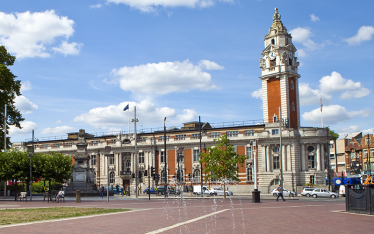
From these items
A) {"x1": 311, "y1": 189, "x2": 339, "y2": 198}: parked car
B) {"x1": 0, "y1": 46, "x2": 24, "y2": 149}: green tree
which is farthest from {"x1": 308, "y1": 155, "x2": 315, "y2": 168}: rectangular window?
{"x1": 0, "y1": 46, "x2": 24, "y2": 149}: green tree

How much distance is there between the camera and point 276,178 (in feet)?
224

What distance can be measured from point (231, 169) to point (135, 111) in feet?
51.3

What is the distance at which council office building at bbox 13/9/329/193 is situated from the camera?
6812cm

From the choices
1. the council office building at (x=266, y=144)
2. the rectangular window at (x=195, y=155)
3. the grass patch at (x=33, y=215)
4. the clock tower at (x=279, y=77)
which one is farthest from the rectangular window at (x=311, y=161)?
the grass patch at (x=33, y=215)

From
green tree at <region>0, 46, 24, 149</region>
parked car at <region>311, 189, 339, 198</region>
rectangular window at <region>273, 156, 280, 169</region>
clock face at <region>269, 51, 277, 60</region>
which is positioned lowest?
parked car at <region>311, 189, 339, 198</region>

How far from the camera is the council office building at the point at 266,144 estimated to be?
68125 millimetres

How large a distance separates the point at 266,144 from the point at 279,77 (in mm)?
12852

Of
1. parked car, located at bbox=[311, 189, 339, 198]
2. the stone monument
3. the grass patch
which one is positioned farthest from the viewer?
parked car, located at bbox=[311, 189, 339, 198]

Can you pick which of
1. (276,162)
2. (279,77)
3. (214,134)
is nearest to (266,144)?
(276,162)

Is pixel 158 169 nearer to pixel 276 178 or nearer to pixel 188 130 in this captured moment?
pixel 188 130

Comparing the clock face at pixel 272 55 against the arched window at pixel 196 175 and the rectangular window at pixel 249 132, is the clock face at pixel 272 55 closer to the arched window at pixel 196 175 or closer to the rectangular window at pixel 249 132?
the rectangular window at pixel 249 132

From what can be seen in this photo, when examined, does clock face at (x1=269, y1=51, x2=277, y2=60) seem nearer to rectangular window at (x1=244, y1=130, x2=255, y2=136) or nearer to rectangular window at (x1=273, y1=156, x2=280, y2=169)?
rectangular window at (x1=244, y1=130, x2=255, y2=136)

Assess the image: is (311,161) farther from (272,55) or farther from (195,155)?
(195,155)

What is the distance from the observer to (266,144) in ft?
230
